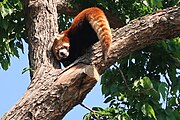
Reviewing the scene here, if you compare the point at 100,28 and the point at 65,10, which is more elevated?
the point at 65,10

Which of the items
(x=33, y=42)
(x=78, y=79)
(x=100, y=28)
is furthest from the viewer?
(x=33, y=42)

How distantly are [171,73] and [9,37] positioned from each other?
108 centimetres

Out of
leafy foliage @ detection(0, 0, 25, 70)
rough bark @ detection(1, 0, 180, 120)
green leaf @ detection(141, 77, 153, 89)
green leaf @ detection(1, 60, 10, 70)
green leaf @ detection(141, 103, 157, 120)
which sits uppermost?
leafy foliage @ detection(0, 0, 25, 70)

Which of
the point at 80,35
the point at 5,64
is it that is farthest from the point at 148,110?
the point at 5,64

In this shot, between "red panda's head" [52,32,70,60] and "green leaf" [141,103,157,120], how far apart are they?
56 centimetres

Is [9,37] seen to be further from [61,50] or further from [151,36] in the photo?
[151,36]

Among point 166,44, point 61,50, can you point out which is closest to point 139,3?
point 166,44

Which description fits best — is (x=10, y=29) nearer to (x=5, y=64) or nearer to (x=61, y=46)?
(x=5, y=64)

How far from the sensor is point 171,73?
3.21 metres

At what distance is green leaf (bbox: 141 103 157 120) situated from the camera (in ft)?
9.52

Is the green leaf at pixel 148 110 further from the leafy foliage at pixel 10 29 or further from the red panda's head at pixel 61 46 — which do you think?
the leafy foliage at pixel 10 29

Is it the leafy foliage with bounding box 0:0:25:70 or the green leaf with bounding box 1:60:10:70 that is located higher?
the leafy foliage with bounding box 0:0:25:70

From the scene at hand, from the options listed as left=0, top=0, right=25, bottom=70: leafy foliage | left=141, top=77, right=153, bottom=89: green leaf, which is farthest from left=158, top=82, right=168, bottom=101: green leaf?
left=0, top=0, right=25, bottom=70: leafy foliage

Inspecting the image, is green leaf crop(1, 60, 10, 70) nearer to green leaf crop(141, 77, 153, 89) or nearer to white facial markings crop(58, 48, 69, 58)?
white facial markings crop(58, 48, 69, 58)
